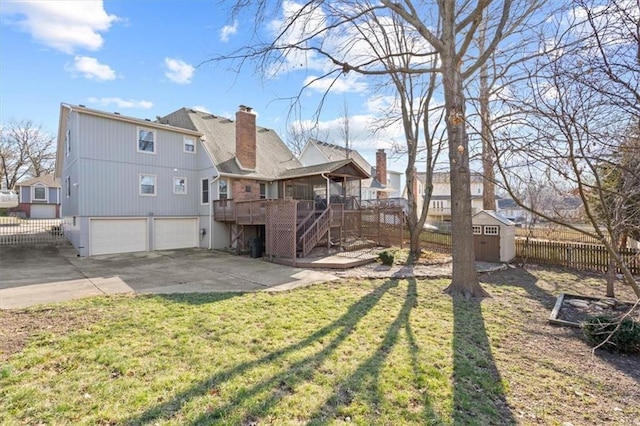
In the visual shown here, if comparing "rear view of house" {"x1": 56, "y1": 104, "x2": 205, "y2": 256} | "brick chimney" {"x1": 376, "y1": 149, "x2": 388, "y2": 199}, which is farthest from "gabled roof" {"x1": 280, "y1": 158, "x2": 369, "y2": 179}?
"brick chimney" {"x1": 376, "y1": 149, "x2": 388, "y2": 199}

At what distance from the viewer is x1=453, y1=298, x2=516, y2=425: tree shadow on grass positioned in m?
3.01

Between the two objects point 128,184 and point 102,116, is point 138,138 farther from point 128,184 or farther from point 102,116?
point 128,184

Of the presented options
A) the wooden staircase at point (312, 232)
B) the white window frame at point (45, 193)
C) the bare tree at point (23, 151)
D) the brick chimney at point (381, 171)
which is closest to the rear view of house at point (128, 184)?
the wooden staircase at point (312, 232)

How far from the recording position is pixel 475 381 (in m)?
3.64

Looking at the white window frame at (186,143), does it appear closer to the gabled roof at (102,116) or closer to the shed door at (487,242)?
the gabled roof at (102,116)

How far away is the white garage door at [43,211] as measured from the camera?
32.8m

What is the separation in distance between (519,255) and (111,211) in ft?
56.9

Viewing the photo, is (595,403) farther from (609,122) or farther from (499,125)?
(499,125)

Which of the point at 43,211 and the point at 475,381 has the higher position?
the point at 43,211

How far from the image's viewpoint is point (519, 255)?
1217cm

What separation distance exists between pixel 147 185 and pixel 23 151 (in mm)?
37076

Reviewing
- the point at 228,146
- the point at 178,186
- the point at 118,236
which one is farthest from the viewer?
the point at 228,146

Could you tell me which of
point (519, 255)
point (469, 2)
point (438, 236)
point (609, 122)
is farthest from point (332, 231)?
point (609, 122)

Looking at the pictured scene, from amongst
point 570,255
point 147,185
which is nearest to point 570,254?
point 570,255
